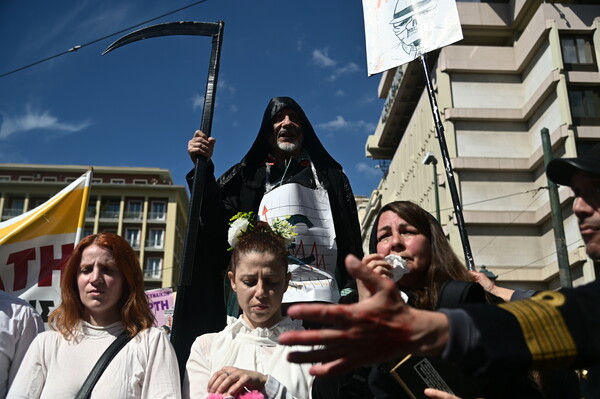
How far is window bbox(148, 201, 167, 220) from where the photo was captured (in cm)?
6138

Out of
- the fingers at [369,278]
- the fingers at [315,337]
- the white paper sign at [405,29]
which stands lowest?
the fingers at [315,337]

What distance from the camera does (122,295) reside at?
10.4 ft

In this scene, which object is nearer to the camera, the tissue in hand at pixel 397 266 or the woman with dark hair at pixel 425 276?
the woman with dark hair at pixel 425 276

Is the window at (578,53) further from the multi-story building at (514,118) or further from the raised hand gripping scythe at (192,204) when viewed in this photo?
the raised hand gripping scythe at (192,204)

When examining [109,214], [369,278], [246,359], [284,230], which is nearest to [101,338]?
[246,359]

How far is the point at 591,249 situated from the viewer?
1.67 meters

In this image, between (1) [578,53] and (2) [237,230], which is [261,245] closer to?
(2) [237,230]

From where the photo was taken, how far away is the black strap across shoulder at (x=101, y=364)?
8.71 ft

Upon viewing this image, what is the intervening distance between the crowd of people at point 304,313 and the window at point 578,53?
1050 inches

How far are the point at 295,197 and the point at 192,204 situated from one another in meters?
0.82

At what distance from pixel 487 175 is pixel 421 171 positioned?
566cm

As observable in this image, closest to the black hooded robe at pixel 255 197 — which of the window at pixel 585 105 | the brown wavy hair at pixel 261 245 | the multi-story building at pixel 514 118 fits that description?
the brown wavy hair at pixel 261 245

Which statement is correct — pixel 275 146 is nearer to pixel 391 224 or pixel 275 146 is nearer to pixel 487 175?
pixel 391 224

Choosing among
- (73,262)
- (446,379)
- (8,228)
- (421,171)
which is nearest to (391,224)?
(446,379)
